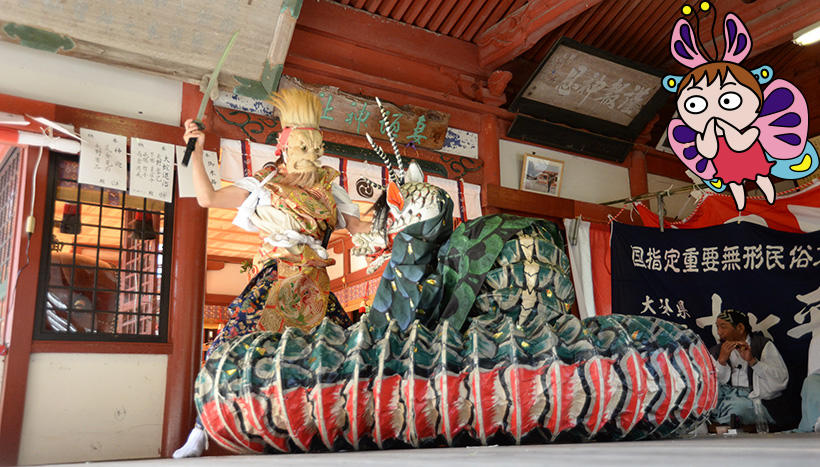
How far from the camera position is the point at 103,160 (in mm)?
3592

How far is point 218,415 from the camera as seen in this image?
1283 millimetres

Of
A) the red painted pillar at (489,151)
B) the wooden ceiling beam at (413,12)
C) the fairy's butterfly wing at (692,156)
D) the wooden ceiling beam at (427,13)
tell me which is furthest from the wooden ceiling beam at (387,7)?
the fairy's butterfly wing at (692,156)

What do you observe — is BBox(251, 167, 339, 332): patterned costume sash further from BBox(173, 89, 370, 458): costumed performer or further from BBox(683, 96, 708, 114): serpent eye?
BBox(683, 96, 708, 114): serpent eye

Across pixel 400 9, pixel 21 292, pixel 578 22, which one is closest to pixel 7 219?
pixel 21 292

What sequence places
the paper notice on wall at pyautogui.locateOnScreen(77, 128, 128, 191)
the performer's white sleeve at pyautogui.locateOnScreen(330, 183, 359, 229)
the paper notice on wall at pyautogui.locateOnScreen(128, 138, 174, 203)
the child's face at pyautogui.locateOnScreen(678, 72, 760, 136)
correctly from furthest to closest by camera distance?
1. the child's face at pyautogui.locateOnScreen(678, 72, 760, 136)
2. the paper notice on wall at pyautogui.locateOnScreen(128, 138, 174, 203)
3. the paper notice on wall at pyautogui.locateOnScreen(77, 128, 128, 191)
4. the performer's white sleeve at pyautogui.locateOnScreen(330, 183, 359, 229)

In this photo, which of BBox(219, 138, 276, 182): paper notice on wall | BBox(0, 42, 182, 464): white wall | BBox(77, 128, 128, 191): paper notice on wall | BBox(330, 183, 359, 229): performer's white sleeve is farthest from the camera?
BBox(219, 138, 276, 182): paper notice on wall

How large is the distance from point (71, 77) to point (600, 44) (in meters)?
4.03

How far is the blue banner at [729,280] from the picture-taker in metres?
4.77

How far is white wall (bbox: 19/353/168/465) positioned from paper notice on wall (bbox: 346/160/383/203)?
164 cm

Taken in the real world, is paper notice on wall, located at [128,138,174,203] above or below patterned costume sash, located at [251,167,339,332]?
above

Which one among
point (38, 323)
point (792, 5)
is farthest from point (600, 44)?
point (38, 323)

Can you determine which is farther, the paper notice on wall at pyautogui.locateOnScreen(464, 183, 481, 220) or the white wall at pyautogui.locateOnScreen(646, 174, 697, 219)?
the white wall at pyautogui.locateOnScreen(646, 174, 697, 219)

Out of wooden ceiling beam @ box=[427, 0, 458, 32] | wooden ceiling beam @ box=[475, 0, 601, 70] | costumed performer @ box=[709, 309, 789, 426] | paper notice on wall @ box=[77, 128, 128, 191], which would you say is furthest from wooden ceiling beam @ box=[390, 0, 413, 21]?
costumed performer @ box=[709, 309, 789, 426]

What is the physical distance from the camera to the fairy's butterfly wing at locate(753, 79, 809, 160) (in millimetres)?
4285
